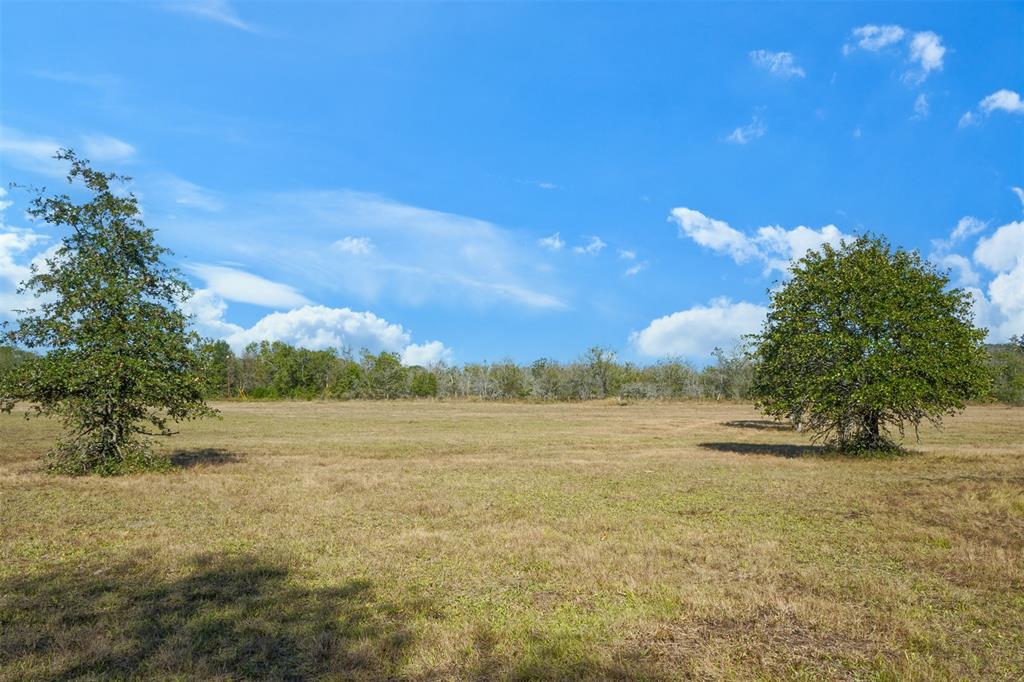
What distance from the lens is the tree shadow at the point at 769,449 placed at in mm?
29013

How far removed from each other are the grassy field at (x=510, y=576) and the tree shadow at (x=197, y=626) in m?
0.04

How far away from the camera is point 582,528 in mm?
13398

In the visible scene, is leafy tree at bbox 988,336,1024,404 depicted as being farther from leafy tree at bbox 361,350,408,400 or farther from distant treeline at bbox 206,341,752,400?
leafy tree at bbox 361,350,408,400

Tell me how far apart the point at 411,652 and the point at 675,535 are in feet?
23.9

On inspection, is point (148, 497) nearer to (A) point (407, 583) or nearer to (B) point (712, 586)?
(A) point (407, 583)

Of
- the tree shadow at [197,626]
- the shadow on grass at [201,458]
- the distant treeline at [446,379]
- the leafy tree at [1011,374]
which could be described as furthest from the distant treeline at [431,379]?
the tree shadow at [197,626]

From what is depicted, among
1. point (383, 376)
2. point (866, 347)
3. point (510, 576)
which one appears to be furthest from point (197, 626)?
point (383, 376)

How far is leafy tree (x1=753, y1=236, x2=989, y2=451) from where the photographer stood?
25781 millimetres

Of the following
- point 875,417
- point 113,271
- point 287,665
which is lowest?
point 287,665

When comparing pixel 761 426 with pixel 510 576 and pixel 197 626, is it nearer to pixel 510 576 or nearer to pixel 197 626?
pixel 510 576

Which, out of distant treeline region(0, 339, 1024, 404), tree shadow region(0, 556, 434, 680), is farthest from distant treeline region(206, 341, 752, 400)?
tree shadow region(0, 556, 434, 680)

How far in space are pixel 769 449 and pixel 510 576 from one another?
2564cm

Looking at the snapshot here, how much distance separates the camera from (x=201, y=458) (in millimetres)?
25422

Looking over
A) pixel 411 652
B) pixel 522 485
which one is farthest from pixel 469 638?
pixel 522 485
